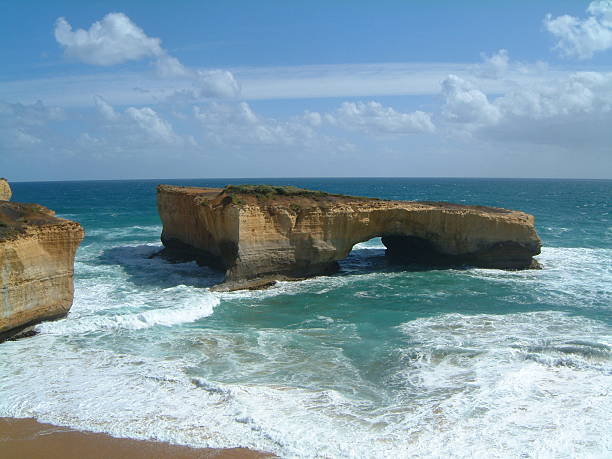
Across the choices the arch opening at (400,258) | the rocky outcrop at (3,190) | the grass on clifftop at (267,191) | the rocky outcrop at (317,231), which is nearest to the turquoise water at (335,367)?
the rocky outcrop at (317,231)

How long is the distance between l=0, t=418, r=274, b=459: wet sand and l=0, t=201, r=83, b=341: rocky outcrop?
4.81 m

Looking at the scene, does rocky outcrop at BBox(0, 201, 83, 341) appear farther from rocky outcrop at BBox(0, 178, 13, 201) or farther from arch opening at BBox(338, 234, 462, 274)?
rocky outcrop at BBox(0, 178, 13, 201)

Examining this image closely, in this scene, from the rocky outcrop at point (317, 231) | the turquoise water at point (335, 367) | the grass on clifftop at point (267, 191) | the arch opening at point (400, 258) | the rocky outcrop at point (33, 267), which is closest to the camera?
the turquoise water at point (335, 367)

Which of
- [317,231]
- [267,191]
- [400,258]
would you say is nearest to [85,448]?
[317,231]

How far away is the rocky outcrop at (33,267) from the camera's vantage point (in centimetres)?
1360

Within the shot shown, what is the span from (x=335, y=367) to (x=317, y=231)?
33.0 ft

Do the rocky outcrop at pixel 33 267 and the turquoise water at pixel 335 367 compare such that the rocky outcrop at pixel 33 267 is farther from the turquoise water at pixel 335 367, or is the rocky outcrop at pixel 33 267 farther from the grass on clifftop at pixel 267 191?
the grass on clifftop at pixel 267 191

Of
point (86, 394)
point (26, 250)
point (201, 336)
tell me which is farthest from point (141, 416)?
point (26, 250)

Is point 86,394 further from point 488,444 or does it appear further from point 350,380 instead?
point 488,444

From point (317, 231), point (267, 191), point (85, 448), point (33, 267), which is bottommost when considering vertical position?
point (85, 448)

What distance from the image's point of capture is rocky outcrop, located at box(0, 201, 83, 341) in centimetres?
1360

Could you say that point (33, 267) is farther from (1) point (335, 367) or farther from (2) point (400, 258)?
(2) point (400, 258)

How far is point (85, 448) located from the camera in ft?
30.5

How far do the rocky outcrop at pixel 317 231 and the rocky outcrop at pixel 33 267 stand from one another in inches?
249
